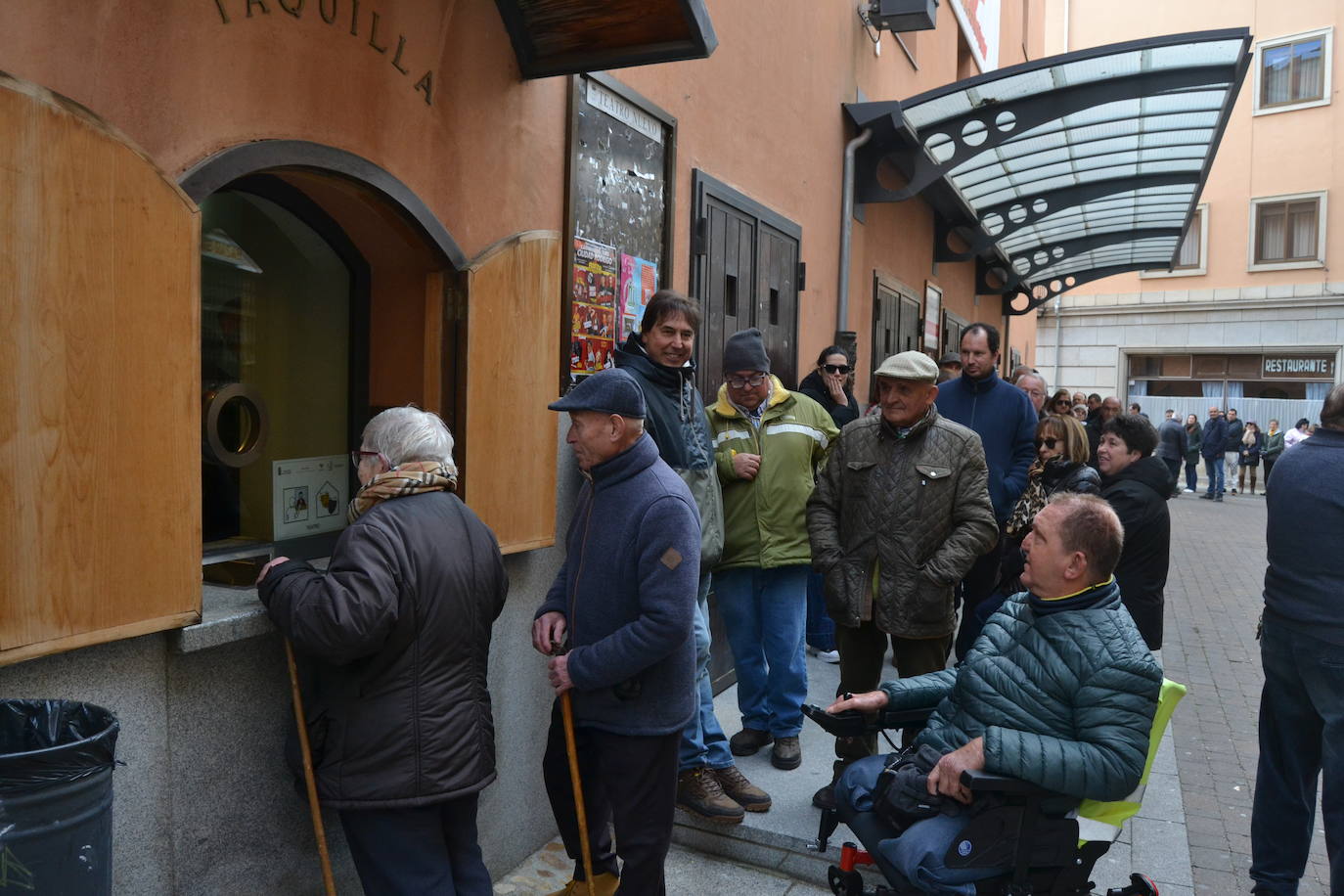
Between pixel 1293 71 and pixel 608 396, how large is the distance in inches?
1061

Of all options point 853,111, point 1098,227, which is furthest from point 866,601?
point 1098,227

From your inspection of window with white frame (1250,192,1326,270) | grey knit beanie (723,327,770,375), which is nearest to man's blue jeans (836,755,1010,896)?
grey knit beanie (723,327,770,375)

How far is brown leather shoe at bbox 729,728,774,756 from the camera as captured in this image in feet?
14.7

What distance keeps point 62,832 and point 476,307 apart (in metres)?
1.90

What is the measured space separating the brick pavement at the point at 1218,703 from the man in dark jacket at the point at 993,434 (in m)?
1.27

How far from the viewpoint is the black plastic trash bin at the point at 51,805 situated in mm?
1650

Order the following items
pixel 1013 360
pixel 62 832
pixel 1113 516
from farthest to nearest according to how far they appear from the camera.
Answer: pixel 1013 360
pixel 1113 516
pixel 62 832

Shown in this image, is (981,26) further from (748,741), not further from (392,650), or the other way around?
(392,650)

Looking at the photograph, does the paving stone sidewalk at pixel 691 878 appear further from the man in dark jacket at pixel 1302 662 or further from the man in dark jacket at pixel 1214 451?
the man in dark jacket at pixel 1214 451

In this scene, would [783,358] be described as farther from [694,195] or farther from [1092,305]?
[1092,305]

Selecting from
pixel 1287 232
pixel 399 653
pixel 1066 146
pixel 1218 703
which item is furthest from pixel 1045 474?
pixel 1287 232

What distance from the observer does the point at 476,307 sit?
3.20 metres

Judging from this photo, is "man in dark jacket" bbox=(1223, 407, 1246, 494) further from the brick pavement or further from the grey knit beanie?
the grey knit beanie

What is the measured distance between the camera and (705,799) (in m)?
3.84
